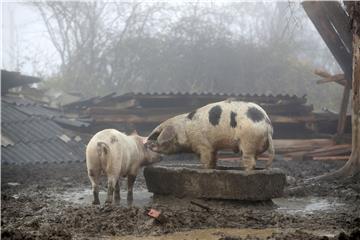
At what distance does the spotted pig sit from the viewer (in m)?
7.66

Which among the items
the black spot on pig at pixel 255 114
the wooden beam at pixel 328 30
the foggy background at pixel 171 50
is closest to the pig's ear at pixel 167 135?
the black spot on pig at pixel 255 114

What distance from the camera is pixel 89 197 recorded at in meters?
8.38

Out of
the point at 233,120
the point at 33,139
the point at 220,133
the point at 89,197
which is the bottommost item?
the point at 89,197

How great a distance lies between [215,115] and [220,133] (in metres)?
0.30

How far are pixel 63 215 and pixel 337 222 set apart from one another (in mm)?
3344

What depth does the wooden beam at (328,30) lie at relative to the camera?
469 inches

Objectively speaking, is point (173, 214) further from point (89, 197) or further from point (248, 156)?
point (89, 197)

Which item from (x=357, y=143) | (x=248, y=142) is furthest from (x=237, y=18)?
(x=248, y=142)

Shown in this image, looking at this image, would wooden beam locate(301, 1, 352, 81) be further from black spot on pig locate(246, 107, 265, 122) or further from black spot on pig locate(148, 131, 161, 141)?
black spot on pig locate(148, 131, 161, 141)

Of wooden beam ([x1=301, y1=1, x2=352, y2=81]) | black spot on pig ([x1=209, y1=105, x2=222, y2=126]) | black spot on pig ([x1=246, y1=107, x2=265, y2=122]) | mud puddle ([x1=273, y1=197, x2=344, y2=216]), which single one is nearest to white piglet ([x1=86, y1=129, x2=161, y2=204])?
black spot on pig ([x1=209, y1=105, x2=222, y2=126])

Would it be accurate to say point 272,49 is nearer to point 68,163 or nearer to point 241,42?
point 241,42

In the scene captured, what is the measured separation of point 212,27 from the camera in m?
24.3

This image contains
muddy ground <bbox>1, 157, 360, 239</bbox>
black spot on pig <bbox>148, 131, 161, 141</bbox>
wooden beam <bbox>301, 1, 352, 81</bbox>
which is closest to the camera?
muddy ground <bbox>1, 157, 360, 239</bbox>

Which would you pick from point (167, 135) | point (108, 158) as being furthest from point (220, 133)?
point (108, 158)
